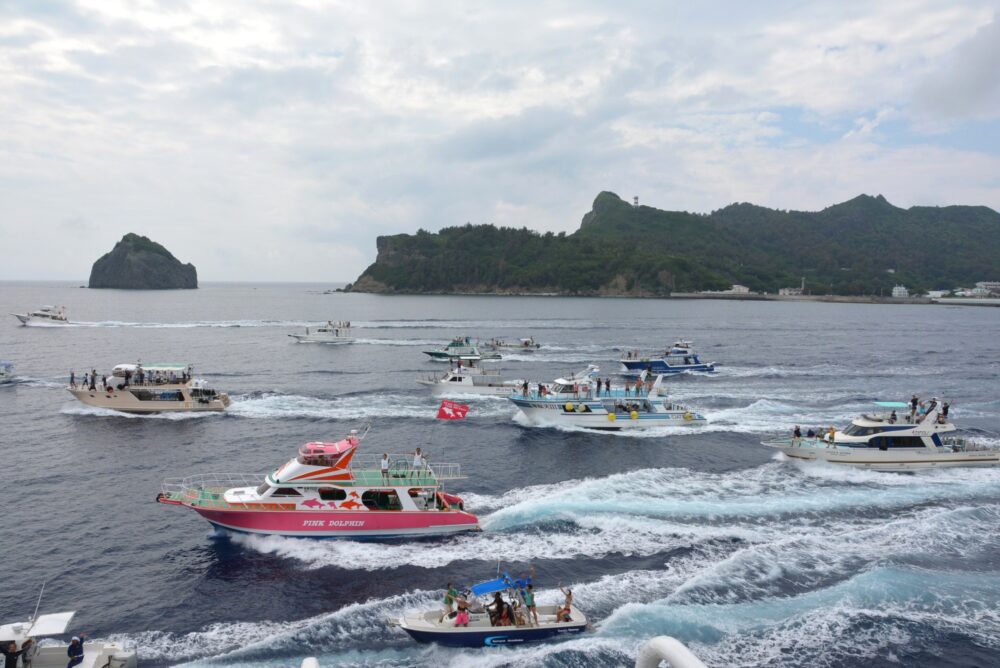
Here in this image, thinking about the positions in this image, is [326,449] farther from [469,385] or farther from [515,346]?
[515,346]

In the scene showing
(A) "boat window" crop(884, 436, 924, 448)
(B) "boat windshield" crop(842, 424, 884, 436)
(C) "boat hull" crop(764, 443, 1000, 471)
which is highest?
(B) "boat windshield" crop(842, 424, 884, 436)

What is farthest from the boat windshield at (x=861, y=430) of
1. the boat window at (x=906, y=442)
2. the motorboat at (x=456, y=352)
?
the motorboat at (x=456, y=352)

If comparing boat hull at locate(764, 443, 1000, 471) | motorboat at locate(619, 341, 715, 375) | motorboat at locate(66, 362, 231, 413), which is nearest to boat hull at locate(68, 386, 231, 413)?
motorboat at locate(66, 362, 231, 413)

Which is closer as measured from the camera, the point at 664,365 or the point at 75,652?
the point at 75,652

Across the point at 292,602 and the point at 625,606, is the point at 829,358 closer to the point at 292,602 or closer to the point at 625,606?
the point at 625,606

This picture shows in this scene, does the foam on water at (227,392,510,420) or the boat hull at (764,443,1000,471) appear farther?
the foam on water at (227,392,510,420)

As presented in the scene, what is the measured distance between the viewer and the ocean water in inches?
917

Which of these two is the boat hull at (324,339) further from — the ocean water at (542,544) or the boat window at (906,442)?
the boat window at (906,442)

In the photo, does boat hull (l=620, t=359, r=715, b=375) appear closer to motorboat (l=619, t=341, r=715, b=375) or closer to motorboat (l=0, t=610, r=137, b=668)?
motorboat (l=619, t=341, r=715, b=375)

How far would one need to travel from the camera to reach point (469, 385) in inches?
2773

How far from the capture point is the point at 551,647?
22.6 meters

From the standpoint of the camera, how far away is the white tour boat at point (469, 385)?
230ft

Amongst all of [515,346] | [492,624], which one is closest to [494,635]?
[492,624]

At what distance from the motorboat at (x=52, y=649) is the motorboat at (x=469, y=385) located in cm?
4927
